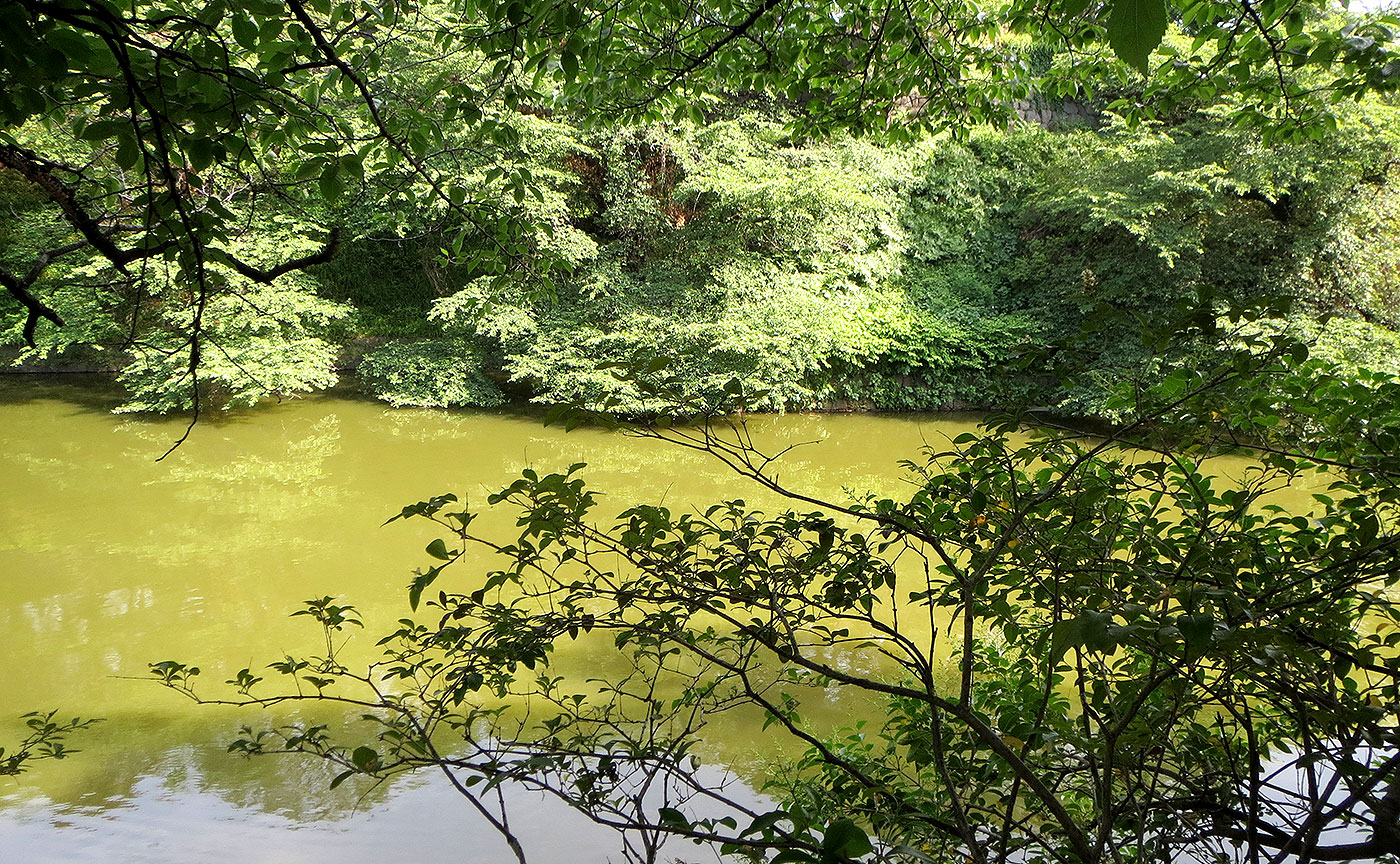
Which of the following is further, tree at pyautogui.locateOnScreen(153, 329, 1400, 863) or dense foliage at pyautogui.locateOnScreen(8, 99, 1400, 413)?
dense foliage at pyautogui.locateOnScreen(8, 99, 1400, 413)

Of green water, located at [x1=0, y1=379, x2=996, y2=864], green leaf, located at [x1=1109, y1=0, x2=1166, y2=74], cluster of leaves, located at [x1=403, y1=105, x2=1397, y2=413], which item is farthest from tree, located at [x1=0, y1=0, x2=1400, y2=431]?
cluster of leaves, located at [x1=403, y1=105, x2=1397, y2=413]

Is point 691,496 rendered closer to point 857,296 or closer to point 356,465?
point 356,465

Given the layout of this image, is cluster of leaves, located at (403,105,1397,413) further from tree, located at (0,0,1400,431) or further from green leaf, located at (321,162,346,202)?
green leaf, located at (321,162,346,202)

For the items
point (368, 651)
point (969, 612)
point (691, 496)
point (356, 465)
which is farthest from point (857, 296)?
point (969, 612)

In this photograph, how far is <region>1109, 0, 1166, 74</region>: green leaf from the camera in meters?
0.42

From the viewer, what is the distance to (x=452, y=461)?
276 inches

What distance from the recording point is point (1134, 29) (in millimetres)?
427

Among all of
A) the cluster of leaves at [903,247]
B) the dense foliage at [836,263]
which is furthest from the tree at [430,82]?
the dense foliage at [836,263]

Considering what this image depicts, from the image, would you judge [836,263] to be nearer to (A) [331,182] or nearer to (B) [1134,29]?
(A) [331,182]

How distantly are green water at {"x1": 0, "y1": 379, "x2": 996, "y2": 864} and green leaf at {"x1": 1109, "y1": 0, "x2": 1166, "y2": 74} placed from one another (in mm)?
1284

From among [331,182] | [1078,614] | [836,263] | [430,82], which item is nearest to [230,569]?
[430,82]

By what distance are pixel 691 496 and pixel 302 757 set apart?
11.9 feet

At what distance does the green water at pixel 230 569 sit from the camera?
2572mm

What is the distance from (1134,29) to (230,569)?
5.22m
